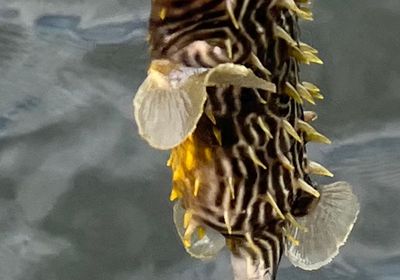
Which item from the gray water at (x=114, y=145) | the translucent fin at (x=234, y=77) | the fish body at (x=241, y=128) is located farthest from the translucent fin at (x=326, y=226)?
the gray water at (x=114, y=145)

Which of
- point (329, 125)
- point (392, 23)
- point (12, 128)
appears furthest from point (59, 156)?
point (392, 23)

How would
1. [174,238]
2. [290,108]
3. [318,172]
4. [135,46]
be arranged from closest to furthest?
1. [290,108]
2. [318,172]
3. [174,238]
4. [135,46]

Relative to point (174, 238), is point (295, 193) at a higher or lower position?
higher

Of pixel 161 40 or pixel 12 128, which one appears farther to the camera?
pixel 12 128

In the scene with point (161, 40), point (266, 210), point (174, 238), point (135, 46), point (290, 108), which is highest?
point (161, 40)

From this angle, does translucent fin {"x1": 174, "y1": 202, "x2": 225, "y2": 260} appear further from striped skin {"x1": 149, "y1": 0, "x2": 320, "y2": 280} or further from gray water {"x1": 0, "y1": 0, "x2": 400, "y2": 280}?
gray water {"x1": 0, "y1": 0, "x2": 400, "y2": 280}

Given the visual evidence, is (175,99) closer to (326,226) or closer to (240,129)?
(240,129)


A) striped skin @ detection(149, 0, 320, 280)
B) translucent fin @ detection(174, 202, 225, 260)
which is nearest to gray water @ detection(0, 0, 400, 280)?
translucent fin @ detection(174, 202, 225, 260)

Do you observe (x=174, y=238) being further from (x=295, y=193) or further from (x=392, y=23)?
(x=295, y=193)

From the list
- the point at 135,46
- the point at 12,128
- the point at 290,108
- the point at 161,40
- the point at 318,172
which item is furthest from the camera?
the point at 135,46

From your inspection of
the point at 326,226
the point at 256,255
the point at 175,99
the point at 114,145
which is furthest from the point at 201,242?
the point at 114,145
